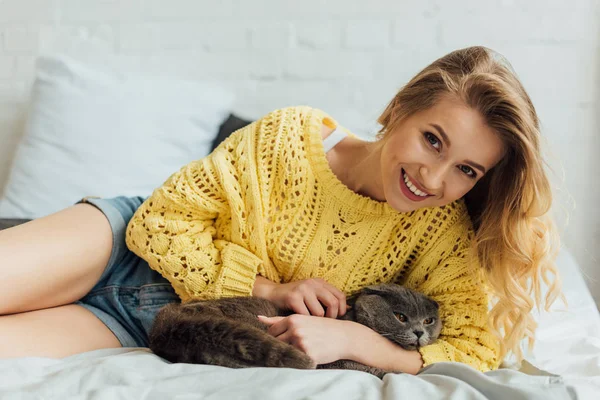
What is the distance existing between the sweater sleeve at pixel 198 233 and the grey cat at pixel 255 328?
0.33 feet

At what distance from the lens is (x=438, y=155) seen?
113cm

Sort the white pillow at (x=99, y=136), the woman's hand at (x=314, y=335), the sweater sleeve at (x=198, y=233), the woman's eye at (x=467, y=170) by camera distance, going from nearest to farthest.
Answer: the woman's hand at (x=314, y=335) < the woman's eye at (x=467, y=170) < the sweater sleeve at (x=198, y=233) < the white pillow at (x=99, y=136)

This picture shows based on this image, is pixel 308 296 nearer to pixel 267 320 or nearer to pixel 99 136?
pixel 267 320

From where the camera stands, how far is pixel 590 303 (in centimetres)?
148

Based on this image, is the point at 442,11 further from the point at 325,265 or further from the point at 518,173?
the point at 325,265

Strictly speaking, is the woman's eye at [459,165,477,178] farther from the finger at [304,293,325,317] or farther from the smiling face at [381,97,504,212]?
the finger at [304,293,325,317]

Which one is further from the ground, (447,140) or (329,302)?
(447,140)

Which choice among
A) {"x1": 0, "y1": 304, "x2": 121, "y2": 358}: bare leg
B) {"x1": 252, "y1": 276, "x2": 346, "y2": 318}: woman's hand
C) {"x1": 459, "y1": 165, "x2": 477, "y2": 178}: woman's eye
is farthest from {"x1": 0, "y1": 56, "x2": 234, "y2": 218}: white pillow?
{"x1": 459, "y1": 165, "x2": 477, "y2": 178}: woman's eye

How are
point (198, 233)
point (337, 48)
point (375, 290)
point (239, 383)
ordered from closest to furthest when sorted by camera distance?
point (239, 383) → point (375, 290) → point (198, 233) → point (337, 48)

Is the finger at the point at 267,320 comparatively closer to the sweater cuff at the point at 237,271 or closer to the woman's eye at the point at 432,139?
the sweater cuff at the point at 237,271

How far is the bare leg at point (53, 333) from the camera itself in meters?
1.10

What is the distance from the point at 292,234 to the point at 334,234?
0.29 ft

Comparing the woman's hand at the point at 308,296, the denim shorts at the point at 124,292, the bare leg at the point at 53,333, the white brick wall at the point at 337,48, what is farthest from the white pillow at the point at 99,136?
the woman's hand at the point at 308,296

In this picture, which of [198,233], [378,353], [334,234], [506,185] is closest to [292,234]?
[334,234]
